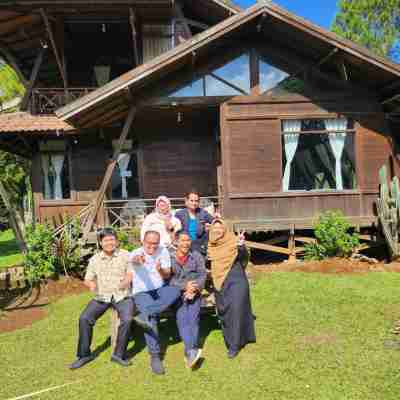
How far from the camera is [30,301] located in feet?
23.6

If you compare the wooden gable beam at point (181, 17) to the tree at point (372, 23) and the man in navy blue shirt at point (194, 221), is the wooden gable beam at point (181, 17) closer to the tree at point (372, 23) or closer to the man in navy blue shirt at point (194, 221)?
the man in navy blue shirt at point (194, 221)

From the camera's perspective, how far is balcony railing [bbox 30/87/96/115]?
1029cm

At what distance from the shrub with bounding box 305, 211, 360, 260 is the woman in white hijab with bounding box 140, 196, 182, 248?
172 inches

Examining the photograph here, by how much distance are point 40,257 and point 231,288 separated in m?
5.11

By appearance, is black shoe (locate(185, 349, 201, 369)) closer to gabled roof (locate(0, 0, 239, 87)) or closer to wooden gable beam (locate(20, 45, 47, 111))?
wooden gable beam (locate(20, 45, 47, 111))

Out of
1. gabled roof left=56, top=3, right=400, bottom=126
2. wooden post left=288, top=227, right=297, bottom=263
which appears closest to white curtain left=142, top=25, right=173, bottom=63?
gabled roof left=56, top=3, right=400, bottom=126

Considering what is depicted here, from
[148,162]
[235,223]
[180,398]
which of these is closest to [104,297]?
[180,398]

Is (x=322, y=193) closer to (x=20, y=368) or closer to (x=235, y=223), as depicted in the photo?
(x=235, y=223)

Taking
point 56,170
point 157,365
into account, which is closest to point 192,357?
point 157,365

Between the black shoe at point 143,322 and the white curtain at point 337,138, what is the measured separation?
6.54m

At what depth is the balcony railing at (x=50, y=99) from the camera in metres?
10.3

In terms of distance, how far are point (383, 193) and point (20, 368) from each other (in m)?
7.84

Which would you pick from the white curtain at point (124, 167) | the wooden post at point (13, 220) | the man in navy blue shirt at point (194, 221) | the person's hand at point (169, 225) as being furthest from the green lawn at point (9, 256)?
the man in navy blue shirt at point (194, 221)

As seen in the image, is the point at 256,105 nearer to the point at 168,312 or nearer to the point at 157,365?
the point at 168,312
